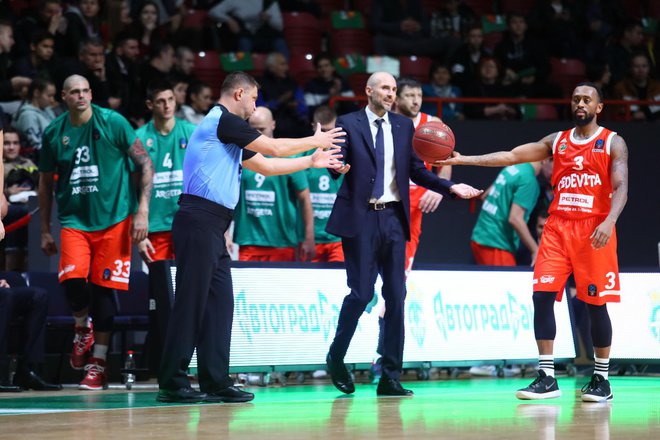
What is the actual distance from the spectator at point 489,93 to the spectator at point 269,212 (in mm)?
6051

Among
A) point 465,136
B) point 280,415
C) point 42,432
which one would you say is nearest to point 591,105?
point 280,415

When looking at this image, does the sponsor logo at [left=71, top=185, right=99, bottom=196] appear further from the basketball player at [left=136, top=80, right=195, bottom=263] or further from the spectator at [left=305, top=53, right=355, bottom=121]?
the spectator at [left=305, top=53, right=355, bottom=121]

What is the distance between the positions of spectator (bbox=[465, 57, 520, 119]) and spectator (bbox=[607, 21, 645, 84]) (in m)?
2.26

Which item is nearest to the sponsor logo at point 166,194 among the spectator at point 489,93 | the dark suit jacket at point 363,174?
the dark suit jacket at point 363,174

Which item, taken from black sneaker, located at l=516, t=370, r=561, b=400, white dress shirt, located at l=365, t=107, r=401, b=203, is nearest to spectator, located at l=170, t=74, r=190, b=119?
white dress shirt, located at l=365, t=107, r=401, b=203

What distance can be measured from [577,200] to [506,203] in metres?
3.88

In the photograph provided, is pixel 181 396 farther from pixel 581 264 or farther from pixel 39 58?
pixel 39 58

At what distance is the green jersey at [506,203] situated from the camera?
12.0m

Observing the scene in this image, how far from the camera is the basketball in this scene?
27.6 ft

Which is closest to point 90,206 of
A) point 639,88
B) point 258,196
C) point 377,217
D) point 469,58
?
point 258,196

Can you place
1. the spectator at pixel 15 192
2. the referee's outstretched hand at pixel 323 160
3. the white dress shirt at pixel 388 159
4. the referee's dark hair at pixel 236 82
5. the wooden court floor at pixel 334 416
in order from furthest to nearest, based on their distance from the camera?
the spectator at pixel 15 192 < the white dress shirt at pixel 388 159 < the referee's dark hair at pixel 236 82 < the referee's outstretched hand at pixel 323 160 < the wooden court floor at pixel 334 416

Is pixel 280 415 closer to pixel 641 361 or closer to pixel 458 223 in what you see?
pixel 641 361

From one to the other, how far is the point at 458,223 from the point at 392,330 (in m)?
7.46

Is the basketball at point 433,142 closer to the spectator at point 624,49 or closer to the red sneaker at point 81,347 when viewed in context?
the red sneaker at point 81,347
